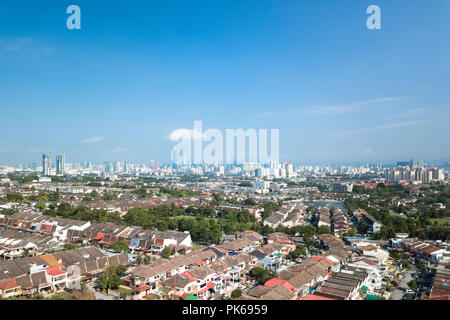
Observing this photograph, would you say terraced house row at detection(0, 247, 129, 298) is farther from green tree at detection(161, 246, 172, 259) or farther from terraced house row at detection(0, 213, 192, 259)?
terraced house row at detection(0, 213, 192, 259)

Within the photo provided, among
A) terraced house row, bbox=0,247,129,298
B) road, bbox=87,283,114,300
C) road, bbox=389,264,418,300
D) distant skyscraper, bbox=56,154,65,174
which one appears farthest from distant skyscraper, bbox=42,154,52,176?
road, bbox=389,264,418,300

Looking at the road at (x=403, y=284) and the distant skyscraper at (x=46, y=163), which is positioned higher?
the distant skyscraper at (x=46, y=163)

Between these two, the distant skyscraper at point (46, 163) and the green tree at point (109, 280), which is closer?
the green tree at point (109, 280)

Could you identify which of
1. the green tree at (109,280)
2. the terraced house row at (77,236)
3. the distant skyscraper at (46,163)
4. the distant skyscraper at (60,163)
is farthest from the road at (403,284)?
the distant skyscraper at (60,163)

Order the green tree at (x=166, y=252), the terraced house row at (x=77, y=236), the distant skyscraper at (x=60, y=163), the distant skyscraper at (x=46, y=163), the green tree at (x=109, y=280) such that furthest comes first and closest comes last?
the distant skyscraper at (x=60, y=163), the distant skyscraper at (x=46, y=163), the terraced house row at (x=77, y=236), the green tree at (x=166, y=252), the green tree at (x=109, y=280)

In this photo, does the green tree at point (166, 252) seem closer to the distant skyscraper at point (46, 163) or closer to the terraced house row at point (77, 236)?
the terraced house row at point (77, 236)

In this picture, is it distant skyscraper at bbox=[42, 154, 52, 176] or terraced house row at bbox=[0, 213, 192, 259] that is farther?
distant skyscraper at bbox=[42, 154, 52, 176]

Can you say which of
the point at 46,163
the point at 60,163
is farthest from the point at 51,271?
the point at 60,163

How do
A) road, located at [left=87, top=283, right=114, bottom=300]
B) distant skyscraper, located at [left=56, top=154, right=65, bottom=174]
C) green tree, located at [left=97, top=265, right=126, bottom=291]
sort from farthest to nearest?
distant skyscraper, located at [left=56, top=154, right=65, bottom=174] < green tree, located at [left=97, top=265, right=126, bottom=291] < road, located at [left=87, top=283, right=114, bottom=300]
